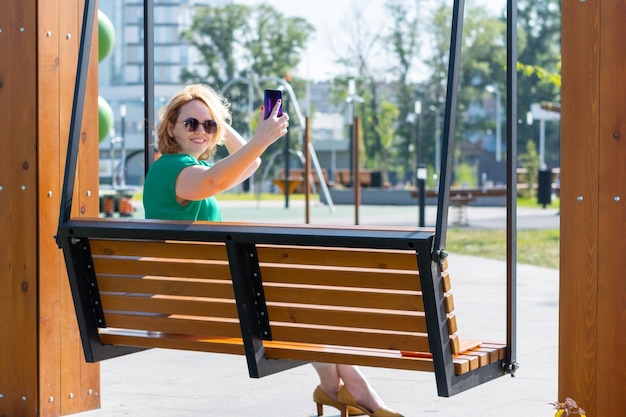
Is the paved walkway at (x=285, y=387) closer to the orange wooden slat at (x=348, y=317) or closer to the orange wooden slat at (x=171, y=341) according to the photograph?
the orange wooden slat at (x=171, y=341)

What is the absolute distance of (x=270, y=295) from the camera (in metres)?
4.39

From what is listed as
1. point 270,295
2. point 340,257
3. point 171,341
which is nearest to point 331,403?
point 171,341

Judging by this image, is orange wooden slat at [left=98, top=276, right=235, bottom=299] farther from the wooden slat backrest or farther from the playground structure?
the playground structure

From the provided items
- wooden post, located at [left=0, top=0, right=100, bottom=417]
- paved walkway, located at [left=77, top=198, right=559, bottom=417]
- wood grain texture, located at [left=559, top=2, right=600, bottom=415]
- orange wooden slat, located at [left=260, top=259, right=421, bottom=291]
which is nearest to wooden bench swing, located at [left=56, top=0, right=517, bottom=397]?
orange wooden slat, located at [left=260, top=259, right=421, bottom=291]

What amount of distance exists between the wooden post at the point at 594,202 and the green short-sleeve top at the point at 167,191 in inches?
61.2

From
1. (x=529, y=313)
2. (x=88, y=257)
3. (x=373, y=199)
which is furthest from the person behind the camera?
(x=373, y=199)

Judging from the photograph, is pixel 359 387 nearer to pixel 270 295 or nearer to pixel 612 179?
pixel 270 295

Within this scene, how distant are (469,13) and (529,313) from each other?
71.9 m

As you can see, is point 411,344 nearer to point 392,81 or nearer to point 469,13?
point 392,81

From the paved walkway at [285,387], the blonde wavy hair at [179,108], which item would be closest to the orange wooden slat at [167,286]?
the blonde wavy hair at [179,108]

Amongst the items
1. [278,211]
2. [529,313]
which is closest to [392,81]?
[278,211]

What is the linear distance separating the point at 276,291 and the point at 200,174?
60 centimetres

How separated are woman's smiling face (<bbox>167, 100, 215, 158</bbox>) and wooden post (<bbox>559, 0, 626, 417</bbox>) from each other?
1.55 metres

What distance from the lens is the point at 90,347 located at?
4820 millimetres
